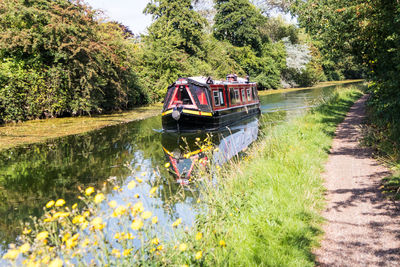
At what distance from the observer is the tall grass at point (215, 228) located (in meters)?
2.19

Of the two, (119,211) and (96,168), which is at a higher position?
(119,211)

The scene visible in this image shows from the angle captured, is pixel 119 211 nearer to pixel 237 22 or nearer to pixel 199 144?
pixel 199 144

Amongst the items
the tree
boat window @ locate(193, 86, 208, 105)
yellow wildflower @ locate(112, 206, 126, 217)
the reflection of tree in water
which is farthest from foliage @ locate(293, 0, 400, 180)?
the tree

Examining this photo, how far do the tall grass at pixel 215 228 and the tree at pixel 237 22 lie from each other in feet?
121

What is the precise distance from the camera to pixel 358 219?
3.93 m

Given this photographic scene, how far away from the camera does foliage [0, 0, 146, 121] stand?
15094 mm

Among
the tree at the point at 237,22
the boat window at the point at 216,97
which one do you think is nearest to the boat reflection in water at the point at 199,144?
the boat window at the point at 216,97

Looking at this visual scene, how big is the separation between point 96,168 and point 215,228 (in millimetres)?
5736

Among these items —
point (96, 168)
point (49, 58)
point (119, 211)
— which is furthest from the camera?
point (49, 58)

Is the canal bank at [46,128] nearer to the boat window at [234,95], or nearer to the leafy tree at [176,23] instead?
the boat window at [234,95]

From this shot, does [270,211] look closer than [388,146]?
Yes

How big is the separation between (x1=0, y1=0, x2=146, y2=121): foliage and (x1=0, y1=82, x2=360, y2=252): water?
4.86m

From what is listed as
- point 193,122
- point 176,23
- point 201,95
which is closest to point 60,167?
point 193,122

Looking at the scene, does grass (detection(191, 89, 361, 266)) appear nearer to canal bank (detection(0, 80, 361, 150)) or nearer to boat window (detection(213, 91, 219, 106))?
boat window (detection(213, 91, 219, 106))
